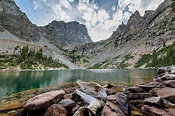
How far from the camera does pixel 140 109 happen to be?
1530 cm

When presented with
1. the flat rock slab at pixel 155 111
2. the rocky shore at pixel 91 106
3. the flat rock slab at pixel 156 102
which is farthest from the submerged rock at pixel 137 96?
the flat rock slab at pixel 155 111

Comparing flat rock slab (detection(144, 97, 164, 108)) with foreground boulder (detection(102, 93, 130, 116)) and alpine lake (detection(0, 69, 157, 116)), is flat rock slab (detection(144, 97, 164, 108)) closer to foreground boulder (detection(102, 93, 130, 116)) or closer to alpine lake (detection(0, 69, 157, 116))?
foreground boulder (detection(102, 93, 130, 116))

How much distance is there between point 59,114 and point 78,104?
9.29 ft

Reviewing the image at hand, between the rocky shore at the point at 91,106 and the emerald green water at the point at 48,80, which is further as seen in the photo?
the emerald green water at the point at 48,80

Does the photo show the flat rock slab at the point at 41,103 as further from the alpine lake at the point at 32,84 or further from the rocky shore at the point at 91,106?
the alpine lake at the point at 32,84

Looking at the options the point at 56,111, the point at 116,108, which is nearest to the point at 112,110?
the point at 116,108

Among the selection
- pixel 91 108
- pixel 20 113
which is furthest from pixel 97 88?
pixel 20 113

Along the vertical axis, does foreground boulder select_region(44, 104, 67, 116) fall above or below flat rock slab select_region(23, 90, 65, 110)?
below

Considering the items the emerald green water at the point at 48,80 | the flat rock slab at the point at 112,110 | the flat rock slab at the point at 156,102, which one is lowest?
the flat rock slab at the point at 112,110

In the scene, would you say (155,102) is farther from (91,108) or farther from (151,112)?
(91,108)

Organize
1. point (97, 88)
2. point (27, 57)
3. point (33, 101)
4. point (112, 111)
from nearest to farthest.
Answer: point (112, 111) → point (33, 101) → point (97, 88) → point (27, 57)

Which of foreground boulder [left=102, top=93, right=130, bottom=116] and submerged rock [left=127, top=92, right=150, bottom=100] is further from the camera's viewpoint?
submerged rock [left=127, top=92, right=150, bottom=100]

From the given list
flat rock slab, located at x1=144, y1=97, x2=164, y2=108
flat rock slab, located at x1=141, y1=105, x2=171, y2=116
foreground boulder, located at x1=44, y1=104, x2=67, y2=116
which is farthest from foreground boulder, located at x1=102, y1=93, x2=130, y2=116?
foreground boulder, located at x1=44, y1=104, x2=67, y2=116

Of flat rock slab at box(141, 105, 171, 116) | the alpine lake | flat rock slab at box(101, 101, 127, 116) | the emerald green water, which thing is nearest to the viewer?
flat rock slab at box(101, 101, 127, 116)
